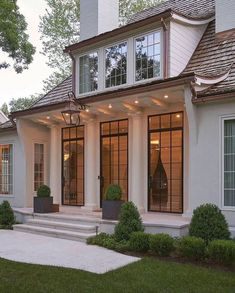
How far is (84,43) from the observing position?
1130cm

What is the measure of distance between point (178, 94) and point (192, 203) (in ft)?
8.13

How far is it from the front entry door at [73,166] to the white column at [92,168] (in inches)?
20.8

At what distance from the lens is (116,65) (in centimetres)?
1076

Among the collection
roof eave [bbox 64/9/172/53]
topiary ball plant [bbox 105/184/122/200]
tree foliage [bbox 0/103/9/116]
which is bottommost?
topiary ball plant [bbox 105/184/122/200]

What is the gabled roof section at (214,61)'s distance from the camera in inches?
320

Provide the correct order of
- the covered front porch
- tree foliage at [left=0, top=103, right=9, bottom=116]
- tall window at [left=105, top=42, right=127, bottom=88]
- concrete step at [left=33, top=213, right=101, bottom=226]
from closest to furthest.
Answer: concrete step at [left=33, top=213, right=101, bottom=226]
the covered front porch
tall window at [left=105, top=42, right=127, bottom=88]
tree foliage at [left=0, top=103, right=9, bottom=116]

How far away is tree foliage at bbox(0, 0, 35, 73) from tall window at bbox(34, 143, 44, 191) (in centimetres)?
382

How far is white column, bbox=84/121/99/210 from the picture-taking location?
1110cm

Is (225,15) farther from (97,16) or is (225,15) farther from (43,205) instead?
(43,205)

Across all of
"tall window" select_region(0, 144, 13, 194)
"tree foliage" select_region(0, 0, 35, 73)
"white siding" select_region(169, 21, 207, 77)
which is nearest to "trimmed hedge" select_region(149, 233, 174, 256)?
"white siding" select_region(169, 21, 207, 77)

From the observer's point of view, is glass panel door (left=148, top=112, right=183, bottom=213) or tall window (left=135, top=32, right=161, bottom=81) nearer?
glass panel door (left=148, top=112, right=183, bottom=213)

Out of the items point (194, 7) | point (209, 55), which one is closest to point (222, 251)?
point (209, 55)

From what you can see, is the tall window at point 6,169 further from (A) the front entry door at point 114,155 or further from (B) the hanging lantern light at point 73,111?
(B) the hanging lantern light at point 73,111

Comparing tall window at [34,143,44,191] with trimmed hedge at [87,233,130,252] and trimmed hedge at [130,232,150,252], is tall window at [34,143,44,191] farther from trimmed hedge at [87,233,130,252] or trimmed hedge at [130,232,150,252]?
trimmed hedge at [130,232,150,252]
